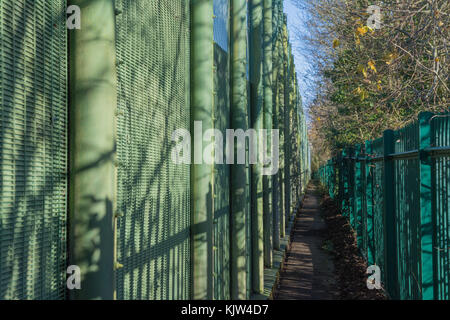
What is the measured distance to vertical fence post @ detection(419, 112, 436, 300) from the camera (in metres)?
4.38

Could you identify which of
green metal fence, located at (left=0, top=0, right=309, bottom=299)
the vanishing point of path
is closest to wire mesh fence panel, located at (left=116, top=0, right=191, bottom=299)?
green metal fence, located at (left=0, top=0, right=309, bottom=299)

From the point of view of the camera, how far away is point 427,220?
175 inches

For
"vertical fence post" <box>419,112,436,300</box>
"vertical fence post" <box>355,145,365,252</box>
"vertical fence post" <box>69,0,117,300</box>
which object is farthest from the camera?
"vertical fence post" <box>355,145,365,252</box>

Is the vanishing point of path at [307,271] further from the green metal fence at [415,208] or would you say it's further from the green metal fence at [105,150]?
the green metal fence at [105,150]

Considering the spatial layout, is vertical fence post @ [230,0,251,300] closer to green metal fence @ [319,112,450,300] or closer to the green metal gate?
green metal fence @ [319,112,450,300]

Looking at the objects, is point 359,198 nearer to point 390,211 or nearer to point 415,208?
point 390,211

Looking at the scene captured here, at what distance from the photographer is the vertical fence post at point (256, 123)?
26.6 feet

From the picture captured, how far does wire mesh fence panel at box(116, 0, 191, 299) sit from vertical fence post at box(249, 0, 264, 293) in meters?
3.75

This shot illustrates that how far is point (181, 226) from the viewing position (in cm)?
430

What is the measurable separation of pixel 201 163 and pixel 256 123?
402 cm

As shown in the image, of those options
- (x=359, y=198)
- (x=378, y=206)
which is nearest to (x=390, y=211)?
(x=378, y=206)

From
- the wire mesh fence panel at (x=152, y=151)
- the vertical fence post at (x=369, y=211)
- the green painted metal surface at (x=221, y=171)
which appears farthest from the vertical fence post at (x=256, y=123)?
the wire mesh fence panel at (x=152, y=151)

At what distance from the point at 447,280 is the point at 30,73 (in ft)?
11.1
